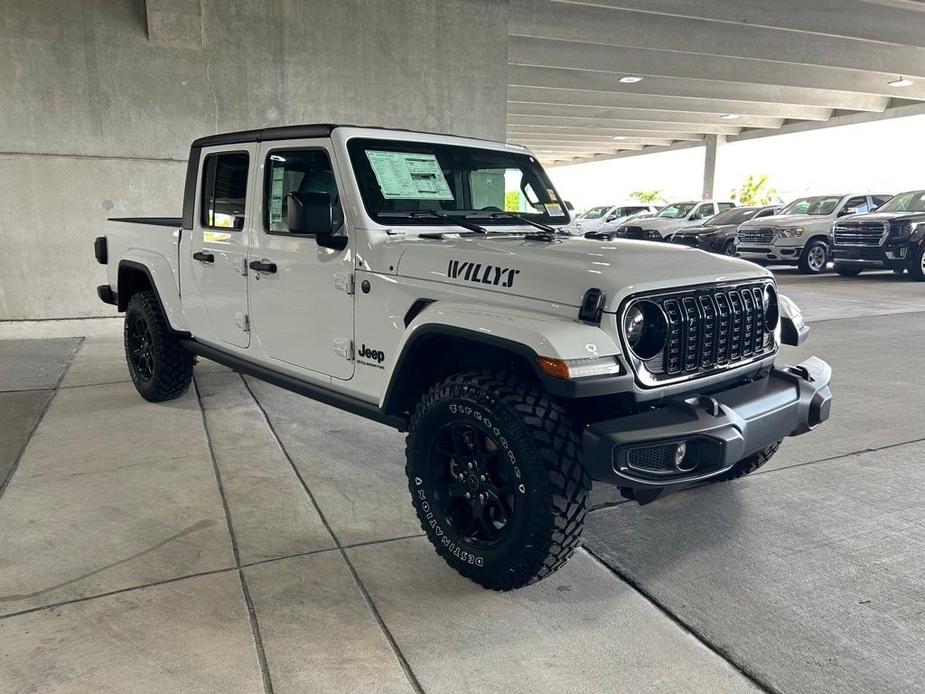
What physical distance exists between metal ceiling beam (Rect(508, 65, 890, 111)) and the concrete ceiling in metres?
0.03

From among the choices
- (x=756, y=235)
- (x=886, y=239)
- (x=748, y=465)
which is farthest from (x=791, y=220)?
(x=748, y=465)

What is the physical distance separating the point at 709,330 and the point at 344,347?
5.39 ft

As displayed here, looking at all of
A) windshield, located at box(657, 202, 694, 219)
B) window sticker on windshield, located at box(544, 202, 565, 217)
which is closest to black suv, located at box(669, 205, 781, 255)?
windshield, located at box(657, 202, 694, 219)

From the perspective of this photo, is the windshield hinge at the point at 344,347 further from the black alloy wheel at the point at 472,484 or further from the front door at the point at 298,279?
the black alloy wheel at the point at 472,484

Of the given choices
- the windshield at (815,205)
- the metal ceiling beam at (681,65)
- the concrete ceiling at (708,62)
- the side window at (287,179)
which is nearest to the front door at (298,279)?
the side window at (287,179)

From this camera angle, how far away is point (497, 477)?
8.86 feet

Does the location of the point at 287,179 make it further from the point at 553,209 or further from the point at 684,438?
the point at 684,438

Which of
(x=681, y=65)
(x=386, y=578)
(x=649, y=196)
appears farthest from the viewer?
(x=649, y=196)

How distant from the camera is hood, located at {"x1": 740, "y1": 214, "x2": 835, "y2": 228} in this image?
14789 mm

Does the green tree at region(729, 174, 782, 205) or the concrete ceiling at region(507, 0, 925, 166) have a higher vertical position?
the concrete ceiling at region(507, 0, 925, 166)

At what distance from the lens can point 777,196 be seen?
130 feet

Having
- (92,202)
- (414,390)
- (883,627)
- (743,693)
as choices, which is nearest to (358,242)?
(414,390)

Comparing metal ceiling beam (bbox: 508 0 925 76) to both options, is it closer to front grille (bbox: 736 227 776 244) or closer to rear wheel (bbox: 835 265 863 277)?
front grille (bbox: 736 227 776 244)

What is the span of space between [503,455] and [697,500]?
151 centimetres
